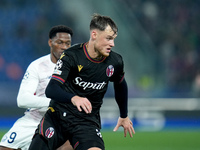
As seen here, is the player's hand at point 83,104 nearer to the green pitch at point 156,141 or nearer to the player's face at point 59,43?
the player's face at point 59,43

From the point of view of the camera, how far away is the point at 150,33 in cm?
1670

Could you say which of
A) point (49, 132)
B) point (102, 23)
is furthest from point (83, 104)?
point (102, 23)

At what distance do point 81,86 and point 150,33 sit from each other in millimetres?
12258

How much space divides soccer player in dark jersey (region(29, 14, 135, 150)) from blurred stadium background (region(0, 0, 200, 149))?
9.35 m

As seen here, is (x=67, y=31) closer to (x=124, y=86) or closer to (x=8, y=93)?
(x=124, y=86)

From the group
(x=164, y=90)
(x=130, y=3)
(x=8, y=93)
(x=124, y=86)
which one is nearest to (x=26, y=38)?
(x=8, y=93)

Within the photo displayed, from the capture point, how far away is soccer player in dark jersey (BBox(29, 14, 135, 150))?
181 inches

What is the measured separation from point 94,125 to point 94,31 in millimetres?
1015

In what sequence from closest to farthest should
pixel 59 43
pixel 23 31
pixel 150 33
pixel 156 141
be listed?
1. pixel 59 43
2. pixel 156 141
3. pixel 23 31
4. pixel 150 33

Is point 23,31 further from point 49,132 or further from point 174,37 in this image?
point 49,132

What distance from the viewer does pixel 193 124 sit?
14656 mm

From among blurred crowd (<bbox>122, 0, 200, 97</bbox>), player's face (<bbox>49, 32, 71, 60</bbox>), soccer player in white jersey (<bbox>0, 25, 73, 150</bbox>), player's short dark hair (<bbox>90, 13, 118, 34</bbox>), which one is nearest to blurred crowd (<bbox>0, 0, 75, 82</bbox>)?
blurred crowd (<bbox>122, 0, 200, 97</bbox>)

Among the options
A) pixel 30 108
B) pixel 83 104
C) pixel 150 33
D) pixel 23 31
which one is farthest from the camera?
pixel 150 33

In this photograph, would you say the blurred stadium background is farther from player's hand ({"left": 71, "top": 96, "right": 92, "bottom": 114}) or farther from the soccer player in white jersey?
player's hand ({"left": 71, "top": 96, "right": 92, "bottom": 114})
